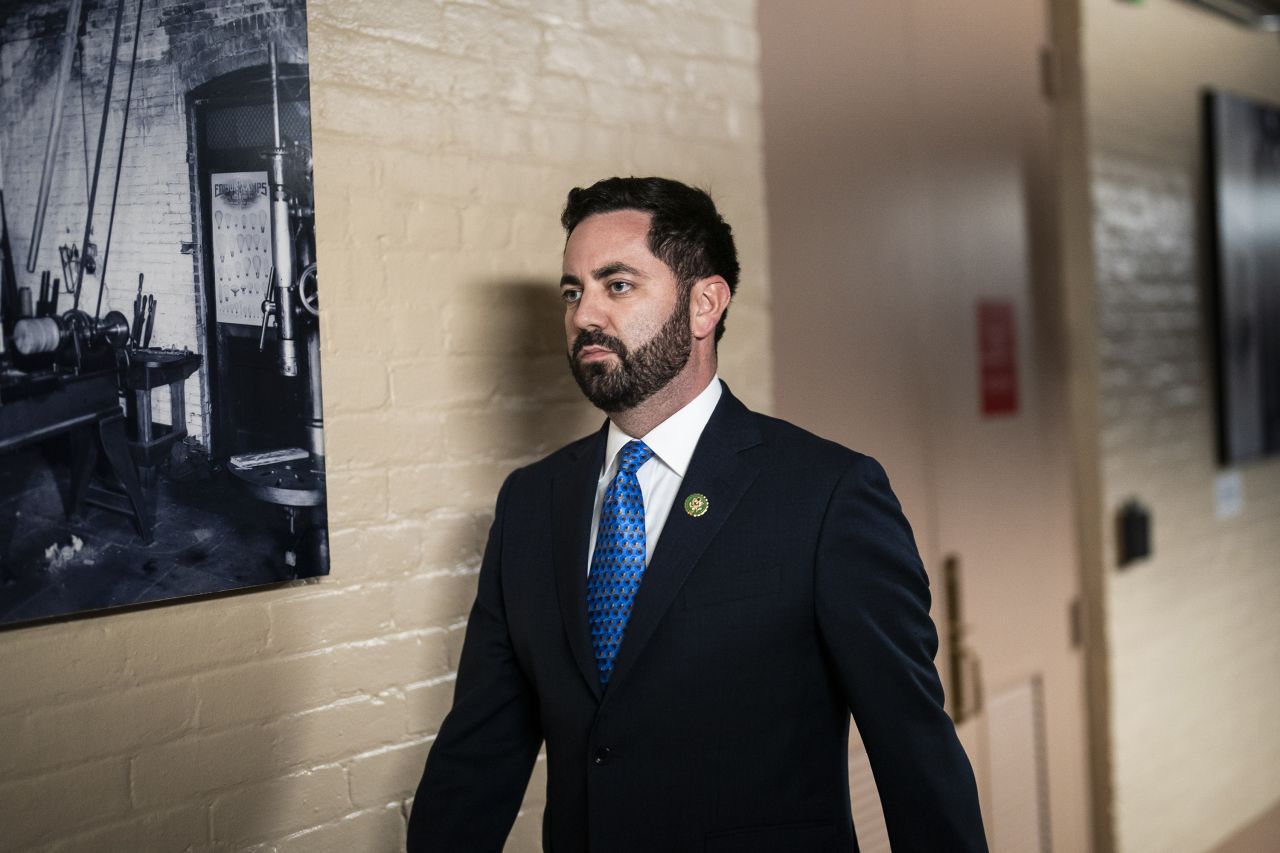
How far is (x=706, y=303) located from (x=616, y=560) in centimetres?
38

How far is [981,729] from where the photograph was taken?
2738 millimetres

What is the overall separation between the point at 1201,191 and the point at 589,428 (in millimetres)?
2708

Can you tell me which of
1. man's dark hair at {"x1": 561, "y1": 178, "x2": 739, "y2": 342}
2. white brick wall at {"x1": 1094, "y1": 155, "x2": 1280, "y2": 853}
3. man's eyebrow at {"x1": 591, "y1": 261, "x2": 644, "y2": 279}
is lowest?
white brick wall at {"x1": 1094, "y1": 155, "x2": 1280, "y2": 853}

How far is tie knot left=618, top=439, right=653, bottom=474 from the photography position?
4.87 ft

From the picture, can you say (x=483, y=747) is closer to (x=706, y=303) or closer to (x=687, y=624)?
(x=687, y=624)

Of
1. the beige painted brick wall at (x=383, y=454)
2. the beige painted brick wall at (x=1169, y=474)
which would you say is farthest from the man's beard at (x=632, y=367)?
the beige painted brick wall at (x=1169, y=474)

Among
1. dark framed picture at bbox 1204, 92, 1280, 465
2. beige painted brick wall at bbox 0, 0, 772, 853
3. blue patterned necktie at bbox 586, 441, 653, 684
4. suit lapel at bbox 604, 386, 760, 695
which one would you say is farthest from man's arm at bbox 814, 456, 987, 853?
dark framed picture at bbox 1204, 92, 1280, 465

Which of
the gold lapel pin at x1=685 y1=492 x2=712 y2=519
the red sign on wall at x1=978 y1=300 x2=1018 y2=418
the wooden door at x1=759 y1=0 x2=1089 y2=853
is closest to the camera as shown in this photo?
the gold lapel pin at x1=685 y1=492 x2=712 y2=519

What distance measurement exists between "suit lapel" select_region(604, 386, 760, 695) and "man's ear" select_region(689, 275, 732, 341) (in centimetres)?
12

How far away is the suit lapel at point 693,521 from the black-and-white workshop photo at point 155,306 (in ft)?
1.68

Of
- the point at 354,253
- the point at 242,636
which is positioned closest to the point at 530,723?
the point at 242,636

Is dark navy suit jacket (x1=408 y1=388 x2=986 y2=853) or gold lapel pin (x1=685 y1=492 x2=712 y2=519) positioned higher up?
gold lapel pin (x1=685 y1=492 x2=712 y2=519)

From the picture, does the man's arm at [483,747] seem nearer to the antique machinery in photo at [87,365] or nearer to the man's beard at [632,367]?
the man's beard at [632,367]

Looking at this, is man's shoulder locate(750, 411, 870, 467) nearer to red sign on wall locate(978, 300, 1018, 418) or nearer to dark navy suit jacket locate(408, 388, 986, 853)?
dark navy suit jacket locate(408, 388, 986, 853)
